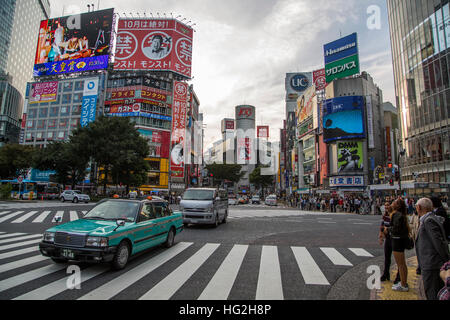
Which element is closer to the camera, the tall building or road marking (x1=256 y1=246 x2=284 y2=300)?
road marking (x1=256 y1=246 x2=284 y2=300)

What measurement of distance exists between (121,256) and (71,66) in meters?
70.1

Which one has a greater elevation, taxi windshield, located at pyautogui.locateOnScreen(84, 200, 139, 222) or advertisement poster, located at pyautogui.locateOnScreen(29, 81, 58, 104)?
advertisement poster, located at pyautogui.locateOnScreen(29, 81, 58, 104)

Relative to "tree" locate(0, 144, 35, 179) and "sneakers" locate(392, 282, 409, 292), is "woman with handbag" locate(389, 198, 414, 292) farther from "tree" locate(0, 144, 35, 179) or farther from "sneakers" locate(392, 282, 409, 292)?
"tree" locate(0, 144, 35, 179)

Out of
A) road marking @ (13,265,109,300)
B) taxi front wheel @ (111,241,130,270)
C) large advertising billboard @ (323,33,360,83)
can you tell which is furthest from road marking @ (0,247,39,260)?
large advertising billboard @ (323,33,360,83)

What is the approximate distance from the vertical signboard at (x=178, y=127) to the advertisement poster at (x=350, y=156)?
35634mm

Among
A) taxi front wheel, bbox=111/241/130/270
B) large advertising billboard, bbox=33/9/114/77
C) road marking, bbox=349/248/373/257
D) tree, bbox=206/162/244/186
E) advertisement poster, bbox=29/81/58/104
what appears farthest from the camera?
tree, bbox=206/162/244/186

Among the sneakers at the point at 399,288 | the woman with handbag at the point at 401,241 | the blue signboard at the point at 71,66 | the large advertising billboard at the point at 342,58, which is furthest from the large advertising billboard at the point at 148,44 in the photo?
the sneakers at the point at 399,288

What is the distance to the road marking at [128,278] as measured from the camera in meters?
4.33

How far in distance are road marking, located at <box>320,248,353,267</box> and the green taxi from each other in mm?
4856

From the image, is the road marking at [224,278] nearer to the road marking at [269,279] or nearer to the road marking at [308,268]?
the road marking at [269,279]

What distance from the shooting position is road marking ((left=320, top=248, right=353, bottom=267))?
22.4 feet

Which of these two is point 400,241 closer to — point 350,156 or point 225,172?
point 350,156

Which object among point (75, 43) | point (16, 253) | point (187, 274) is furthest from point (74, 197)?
point (75, 43)
